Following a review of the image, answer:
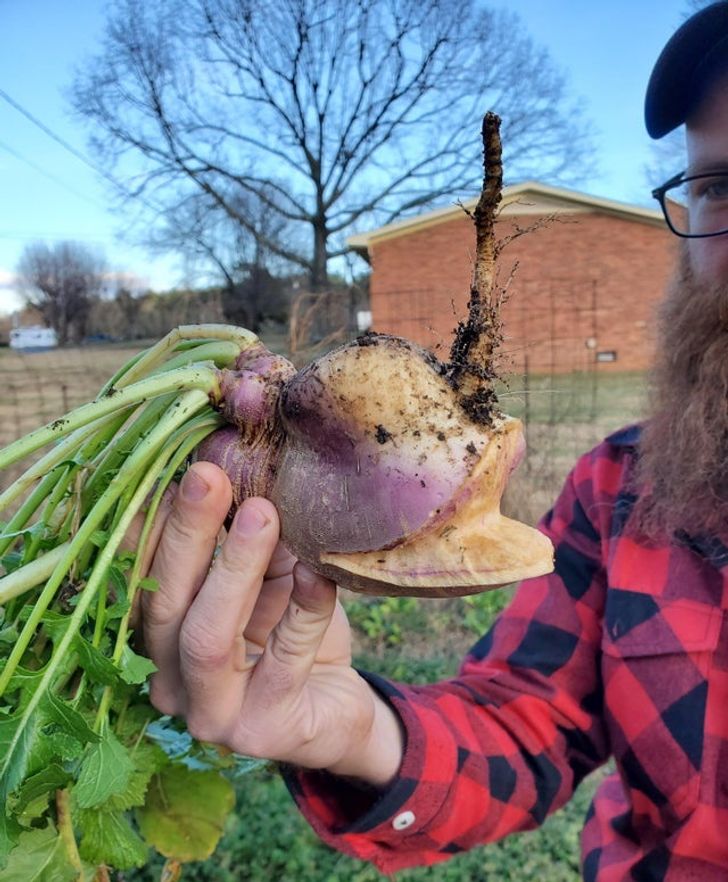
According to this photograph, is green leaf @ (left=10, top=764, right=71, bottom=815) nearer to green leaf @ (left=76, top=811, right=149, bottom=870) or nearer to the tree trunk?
green leaf @ (left=76, top=811, right=149, bottom=870)

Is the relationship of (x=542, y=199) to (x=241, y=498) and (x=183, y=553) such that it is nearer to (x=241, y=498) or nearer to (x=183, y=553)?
Result: (x=241, y=498)

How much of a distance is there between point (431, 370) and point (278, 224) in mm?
13839

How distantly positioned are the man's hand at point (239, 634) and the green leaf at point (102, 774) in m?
0.14

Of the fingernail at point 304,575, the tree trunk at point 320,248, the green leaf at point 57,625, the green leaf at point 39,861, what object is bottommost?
the green leaf at point 39,861

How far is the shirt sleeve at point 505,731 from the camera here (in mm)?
1438

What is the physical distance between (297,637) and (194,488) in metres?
0.27

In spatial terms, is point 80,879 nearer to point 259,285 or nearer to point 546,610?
point 546,610

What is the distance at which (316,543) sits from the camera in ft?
3.39

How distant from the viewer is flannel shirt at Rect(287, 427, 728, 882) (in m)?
1.37

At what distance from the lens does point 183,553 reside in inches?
40.1

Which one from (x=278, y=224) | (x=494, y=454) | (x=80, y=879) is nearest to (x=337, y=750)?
(x=80, y=879)

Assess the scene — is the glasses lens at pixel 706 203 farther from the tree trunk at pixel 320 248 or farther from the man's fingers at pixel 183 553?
the tree trunk at pixel 320 248

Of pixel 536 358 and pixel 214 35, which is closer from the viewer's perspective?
pixel 214 35

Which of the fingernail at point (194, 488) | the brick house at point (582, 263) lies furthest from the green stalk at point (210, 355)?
the brick house at point (582, 263)
